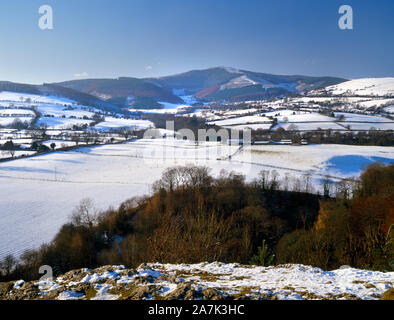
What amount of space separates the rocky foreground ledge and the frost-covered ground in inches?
863

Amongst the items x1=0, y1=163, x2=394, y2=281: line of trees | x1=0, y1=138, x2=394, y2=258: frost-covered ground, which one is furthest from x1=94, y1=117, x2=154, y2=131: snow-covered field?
x1=0, y1=163, x2=394, y2=281: line of trees

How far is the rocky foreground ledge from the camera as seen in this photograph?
473cm

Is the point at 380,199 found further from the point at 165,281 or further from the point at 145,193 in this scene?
the point at 145,193

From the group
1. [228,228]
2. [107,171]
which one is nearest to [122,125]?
[107,171]

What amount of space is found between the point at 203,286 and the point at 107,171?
4983 cm

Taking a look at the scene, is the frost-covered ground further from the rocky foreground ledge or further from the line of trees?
the rocky foreground ledge

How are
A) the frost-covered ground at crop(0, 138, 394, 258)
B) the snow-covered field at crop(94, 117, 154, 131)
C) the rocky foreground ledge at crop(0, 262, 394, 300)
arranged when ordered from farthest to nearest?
the snow-covered field at crop(94, 117, 154, 131), the frost-covered ground at crop(0, 138, 394, 258), the rocky foreground ledge at crop(0, 262, 394, 300)

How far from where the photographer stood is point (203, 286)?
515 centimetres

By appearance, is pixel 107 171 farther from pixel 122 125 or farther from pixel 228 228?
pixel 122 125

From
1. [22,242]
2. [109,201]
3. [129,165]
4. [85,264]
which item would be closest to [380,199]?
[85,264]

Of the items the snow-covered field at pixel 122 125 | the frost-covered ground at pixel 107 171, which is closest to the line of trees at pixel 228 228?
the frost-covered ground at pixel 107 171

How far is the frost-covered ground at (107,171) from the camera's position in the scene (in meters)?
28.0

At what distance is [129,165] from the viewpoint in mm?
54094

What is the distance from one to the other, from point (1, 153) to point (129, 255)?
6055cm
